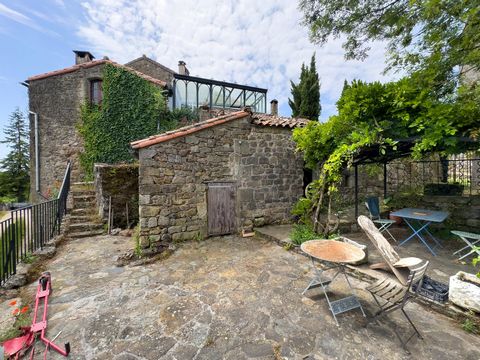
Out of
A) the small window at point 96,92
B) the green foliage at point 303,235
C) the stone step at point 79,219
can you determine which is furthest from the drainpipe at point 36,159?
the green foliage at point 303,235

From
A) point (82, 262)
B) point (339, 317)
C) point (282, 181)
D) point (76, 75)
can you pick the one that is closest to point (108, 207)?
point (82, 262)

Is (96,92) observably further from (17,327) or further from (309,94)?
(309,94)

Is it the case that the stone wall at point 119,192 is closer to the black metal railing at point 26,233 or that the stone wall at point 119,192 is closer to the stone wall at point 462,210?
the black metal railing at point 26,233

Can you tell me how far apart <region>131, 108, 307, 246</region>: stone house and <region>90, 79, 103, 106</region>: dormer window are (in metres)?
8.78

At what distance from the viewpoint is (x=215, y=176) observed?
5.91 meters

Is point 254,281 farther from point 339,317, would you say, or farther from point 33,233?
point 33,233

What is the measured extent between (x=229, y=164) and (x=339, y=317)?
4308mm

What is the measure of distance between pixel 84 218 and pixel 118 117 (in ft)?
19.9

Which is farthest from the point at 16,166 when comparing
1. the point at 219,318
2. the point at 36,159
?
the point at 219,318

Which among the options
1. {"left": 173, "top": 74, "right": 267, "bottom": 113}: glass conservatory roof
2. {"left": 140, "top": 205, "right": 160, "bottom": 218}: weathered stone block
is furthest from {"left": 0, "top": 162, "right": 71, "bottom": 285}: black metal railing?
{"left": 173, "top": 74, "right": 267, "bottom": 113}: glass conservatory roof

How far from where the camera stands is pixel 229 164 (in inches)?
239

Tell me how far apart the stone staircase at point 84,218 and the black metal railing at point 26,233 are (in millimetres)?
487

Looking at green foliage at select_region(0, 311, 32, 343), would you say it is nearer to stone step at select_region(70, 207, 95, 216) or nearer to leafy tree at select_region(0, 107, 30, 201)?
stone step at select_region(70, 207, 95, 216)

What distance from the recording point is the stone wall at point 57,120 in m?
11.0
